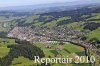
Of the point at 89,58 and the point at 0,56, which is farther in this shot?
the point at 0,56

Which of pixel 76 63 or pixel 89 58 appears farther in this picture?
pixel 89 58

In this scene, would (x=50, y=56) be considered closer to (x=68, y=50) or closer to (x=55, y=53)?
(x=55, y=53)

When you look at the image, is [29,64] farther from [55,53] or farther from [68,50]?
[68,50]

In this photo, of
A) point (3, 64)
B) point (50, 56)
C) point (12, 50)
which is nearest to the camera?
point (3, 64)

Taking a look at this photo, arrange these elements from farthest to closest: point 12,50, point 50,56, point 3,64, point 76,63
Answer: point 12,50 → point 50,56 → point 3,64 → point 76,63

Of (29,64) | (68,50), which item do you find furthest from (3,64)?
(68,50)

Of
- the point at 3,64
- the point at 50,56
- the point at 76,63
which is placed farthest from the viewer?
the point at 50,56

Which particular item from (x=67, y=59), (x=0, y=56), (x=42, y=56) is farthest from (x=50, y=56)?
(x=0, y=56)

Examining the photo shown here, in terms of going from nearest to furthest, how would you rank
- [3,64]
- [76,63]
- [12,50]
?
[76,63], [3,64], [12,50]
